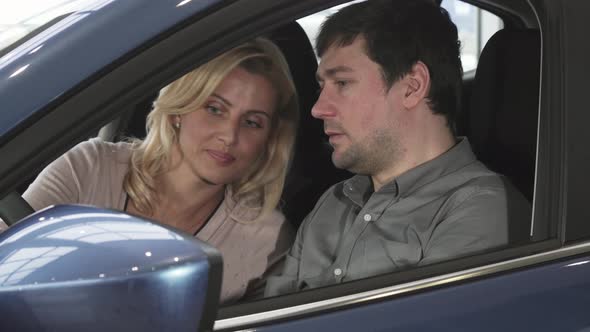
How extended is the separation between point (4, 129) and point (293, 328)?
1.33ft

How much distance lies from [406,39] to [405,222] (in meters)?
0.39

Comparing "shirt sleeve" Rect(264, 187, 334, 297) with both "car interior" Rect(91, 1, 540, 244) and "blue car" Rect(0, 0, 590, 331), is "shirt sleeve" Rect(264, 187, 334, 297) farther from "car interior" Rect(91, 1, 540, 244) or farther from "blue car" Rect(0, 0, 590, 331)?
"blue car" Rect(0, 0, 590, 331)

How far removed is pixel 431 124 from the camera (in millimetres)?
1792

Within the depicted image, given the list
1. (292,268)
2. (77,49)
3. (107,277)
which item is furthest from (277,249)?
(107,277)

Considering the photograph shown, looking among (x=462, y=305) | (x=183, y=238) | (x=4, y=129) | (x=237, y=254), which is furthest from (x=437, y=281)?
(x=237, y=254)

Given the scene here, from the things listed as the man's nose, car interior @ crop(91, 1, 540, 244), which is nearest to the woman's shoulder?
car interior @ crop(91, 1, 540, 244)

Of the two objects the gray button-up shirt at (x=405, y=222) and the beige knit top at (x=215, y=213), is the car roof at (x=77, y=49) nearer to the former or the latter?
the gray button-up shirt at (x=405, y=222)

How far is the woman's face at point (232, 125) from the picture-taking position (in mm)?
1919

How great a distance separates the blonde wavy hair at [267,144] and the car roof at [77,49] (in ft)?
2.55

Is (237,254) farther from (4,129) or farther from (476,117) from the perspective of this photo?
(4,129)

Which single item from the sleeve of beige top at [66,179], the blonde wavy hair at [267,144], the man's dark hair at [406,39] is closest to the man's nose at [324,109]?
the man's dark hair at [406,39]

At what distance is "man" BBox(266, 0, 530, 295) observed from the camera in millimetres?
1610

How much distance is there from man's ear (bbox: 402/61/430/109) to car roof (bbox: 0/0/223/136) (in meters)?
0.75

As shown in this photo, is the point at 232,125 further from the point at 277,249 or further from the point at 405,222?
the point at 405,222
